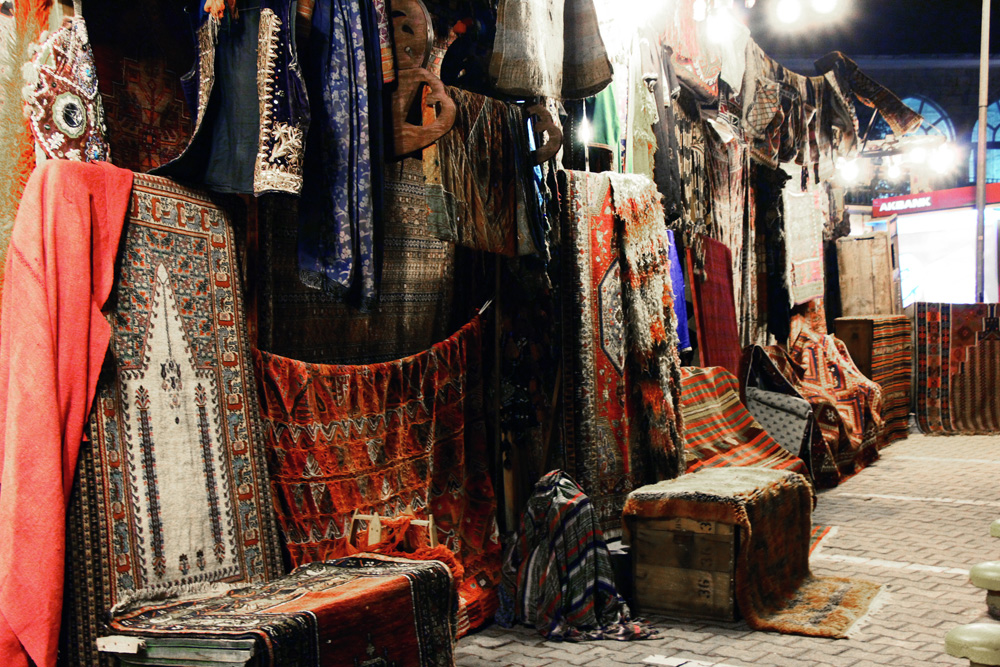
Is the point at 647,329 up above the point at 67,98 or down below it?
below

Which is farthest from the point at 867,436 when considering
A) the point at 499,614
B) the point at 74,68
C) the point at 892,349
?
the point at 74,68

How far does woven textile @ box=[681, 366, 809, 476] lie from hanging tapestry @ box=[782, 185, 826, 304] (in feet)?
9.33

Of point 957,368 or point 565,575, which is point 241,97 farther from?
point 957,368

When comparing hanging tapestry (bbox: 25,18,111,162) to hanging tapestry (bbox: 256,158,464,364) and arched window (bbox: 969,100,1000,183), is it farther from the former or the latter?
arched window (bbox: 969,100,1000,183)

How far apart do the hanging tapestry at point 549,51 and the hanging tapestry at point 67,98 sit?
1.81 m

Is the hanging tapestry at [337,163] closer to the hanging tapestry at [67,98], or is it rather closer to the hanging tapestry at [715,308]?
the hanging tapestry at [67,98]

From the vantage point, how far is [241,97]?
3057 mm

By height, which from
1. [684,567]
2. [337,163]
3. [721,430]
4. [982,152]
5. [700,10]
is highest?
[700,10]

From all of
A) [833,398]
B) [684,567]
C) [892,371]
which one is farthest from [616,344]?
[892,371]

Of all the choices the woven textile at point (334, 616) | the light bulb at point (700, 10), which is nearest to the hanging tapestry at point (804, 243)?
the light bulb at point (700, 10)

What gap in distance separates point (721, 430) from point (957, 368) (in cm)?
579

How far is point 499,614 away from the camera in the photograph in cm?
430

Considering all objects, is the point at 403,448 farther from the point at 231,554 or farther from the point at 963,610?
the point at 963,610

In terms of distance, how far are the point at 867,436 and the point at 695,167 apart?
3425 mm
